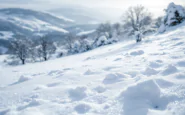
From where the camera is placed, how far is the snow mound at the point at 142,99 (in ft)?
8.28

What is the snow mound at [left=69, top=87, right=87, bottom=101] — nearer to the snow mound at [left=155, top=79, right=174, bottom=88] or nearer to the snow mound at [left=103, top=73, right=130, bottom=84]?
the snow mound at [left=103, top=73, right=130, bottom=84]

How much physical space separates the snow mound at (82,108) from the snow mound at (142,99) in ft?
2.49

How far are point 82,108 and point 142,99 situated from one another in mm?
1304

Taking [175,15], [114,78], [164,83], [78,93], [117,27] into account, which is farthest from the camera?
[117,27]

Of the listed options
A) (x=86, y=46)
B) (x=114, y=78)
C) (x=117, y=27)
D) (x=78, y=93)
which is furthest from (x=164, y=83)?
(x=117, y=27)

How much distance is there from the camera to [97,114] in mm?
2611

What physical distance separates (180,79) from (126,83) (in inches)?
52.9

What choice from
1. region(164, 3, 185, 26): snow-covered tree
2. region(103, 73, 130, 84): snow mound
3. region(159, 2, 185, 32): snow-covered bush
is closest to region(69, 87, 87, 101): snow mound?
region(103, 73, 130, 84): snow mound

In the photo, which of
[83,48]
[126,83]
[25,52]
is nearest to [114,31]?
[83,48]

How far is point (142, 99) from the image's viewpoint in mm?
2756

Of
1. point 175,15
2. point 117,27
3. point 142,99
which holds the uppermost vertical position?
point 175,15

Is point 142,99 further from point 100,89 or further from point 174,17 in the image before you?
point 174,17

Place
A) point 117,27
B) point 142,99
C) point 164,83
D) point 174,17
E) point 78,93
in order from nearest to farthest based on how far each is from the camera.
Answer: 1. point 142,99
2. point 164,83
3. point 78,93
4. point 174,17
5. point 117,27

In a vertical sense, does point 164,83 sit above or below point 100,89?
above
